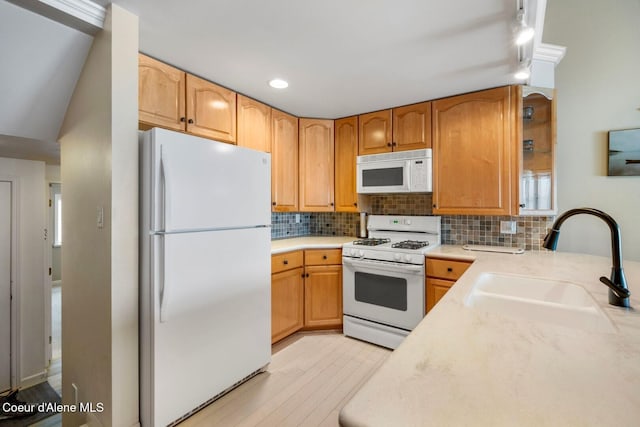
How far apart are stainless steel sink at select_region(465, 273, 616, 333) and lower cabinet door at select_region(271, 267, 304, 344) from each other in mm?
1598

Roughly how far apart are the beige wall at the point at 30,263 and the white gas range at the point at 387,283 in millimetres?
2926

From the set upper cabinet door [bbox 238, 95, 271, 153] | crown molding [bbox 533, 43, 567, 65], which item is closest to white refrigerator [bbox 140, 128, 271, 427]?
upper cabinet door [bbox 238, 95, 271, 153]

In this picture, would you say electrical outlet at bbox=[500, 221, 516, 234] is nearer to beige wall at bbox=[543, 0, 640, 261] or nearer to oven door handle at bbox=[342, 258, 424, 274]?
beige wall at bbox=[543, 0, 640, 261]

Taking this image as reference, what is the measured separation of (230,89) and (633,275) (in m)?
2.83

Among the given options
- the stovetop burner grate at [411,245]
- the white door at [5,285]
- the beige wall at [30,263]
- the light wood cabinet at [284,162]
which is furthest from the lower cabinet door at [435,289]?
the white door at [5,285]

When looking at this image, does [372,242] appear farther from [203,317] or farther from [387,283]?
[203,317]

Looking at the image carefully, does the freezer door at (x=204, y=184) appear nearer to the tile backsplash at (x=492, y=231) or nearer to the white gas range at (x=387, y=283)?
the white gas range at (x=387, y=283)

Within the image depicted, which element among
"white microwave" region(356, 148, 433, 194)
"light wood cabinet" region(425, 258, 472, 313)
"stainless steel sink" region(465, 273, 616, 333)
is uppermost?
"white microwave" region(356, 148, 433, 194)

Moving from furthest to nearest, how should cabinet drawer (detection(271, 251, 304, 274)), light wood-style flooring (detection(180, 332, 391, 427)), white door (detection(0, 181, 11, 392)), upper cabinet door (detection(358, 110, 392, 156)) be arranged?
upper cabinet door (detection(358, 110, 392, 156))
white door (detection(0, 181, 11, 392))
cabinet drawer (detection(271, 251, 304, 274))
light wood-style flooring (detection(180, 332, 391, 427))

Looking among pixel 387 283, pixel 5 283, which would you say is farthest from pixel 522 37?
pixel 5 283

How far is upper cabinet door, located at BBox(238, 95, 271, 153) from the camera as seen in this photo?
98.8 inches

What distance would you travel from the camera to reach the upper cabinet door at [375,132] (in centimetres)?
291

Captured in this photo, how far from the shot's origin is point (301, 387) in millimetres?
2025

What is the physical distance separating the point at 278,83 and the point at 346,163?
3.76ft
